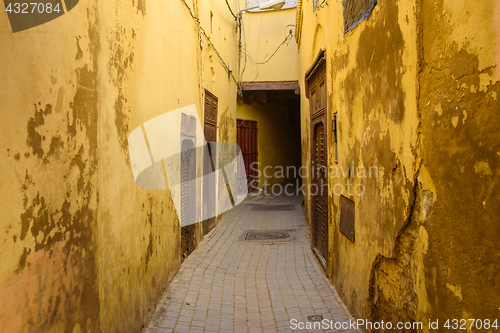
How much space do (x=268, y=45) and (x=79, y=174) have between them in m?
10.7

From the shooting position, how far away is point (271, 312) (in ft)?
12.8

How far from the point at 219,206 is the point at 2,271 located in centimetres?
705

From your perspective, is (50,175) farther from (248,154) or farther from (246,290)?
(248,154)

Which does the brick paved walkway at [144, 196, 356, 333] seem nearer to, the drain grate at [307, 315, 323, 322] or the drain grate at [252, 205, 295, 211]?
the drain grate at [307, 315, 323, 322]

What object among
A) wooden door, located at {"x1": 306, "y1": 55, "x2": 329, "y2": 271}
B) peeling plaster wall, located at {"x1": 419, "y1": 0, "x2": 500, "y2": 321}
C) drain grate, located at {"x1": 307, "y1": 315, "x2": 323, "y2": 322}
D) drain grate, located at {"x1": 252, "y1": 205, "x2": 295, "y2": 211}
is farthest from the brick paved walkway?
drain grate, located at {"x1": 252, "y1": 205, "x2": 295, "y2": 211}

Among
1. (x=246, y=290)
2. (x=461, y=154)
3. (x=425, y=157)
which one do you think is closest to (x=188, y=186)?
(x=246, y=290)

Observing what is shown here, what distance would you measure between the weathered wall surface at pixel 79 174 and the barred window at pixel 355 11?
217 cm

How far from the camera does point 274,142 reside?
49.0 feet

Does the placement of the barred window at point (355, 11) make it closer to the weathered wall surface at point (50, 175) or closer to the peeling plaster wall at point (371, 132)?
the peeling plaster wall at point (371, 132)

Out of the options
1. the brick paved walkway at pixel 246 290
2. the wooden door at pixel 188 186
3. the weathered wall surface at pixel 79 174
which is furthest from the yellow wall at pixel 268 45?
the weathered wall surface at pixel 79 174

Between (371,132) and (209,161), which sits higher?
(371,132)

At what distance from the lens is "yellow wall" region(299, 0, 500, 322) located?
1.52 m

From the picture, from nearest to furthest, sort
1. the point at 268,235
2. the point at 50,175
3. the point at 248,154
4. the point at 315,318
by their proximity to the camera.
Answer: the point at 50,175
the point at 315,318
the point at 268,235
the point at 248,154

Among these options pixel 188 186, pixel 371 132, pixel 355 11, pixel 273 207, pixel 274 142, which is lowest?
pixel 273 207
